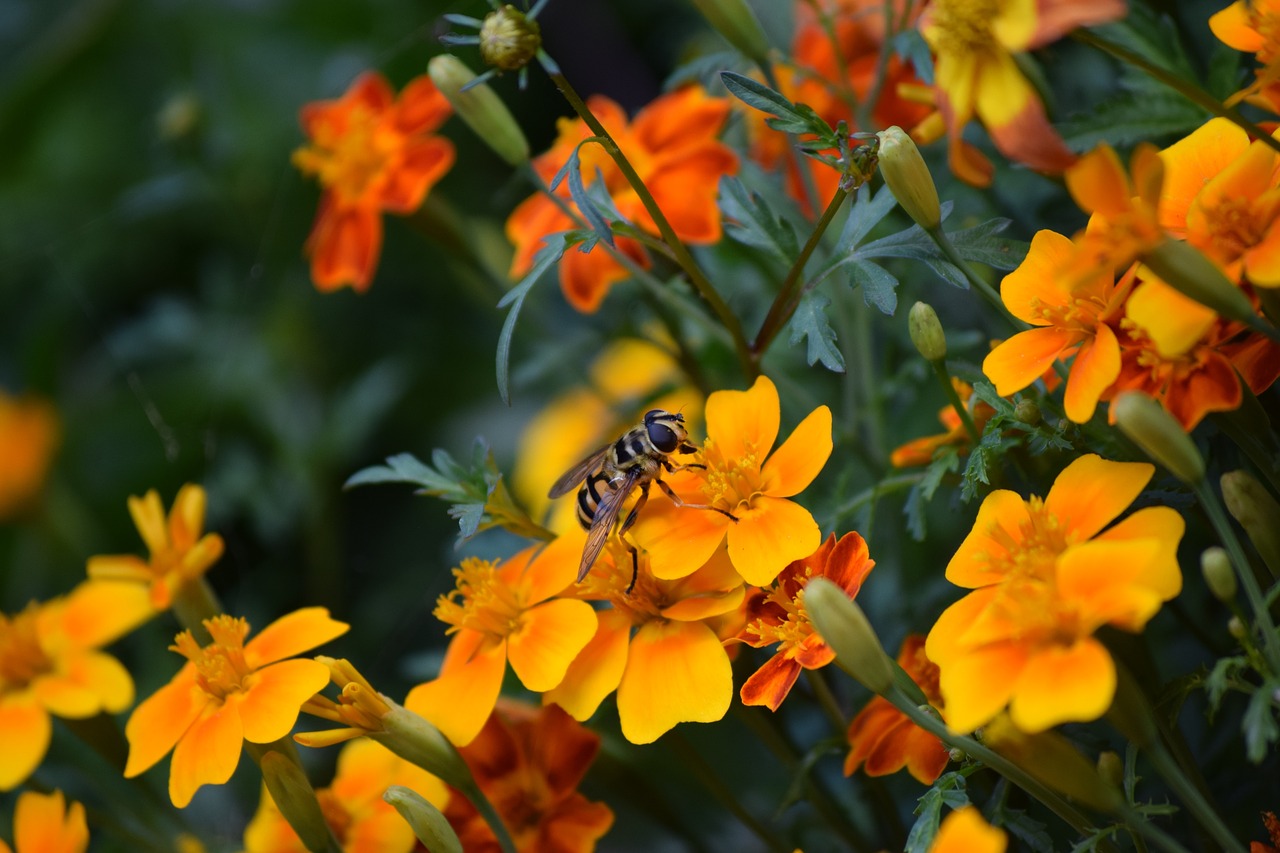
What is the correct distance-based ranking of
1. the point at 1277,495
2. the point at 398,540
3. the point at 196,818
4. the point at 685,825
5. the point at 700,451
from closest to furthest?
1. the point at 1277,495
2. the point at 700,451
3. the point at 685,825
4. the point at 196,818
5. the point at 398,540

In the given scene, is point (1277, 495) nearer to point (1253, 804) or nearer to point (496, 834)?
point (1253, 804)

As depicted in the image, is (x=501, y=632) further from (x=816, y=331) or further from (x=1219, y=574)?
(x=1219, y=574)

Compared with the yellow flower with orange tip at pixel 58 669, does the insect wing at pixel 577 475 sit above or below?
below

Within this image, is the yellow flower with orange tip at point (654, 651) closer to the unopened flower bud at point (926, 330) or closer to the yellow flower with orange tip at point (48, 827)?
the unopened flower bud at point (926, 330)

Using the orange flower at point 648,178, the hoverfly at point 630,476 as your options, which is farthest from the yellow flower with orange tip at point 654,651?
the orange flower at point 648,178

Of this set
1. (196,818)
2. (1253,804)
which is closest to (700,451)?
(1253,804)

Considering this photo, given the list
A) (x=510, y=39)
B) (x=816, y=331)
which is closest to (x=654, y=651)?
(x=816, y=331)

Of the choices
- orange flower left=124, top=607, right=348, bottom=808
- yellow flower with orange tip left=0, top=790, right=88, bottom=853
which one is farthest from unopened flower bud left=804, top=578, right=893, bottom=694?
yellow flower with orange tip left=0, top=790, right=88, bottom=853
